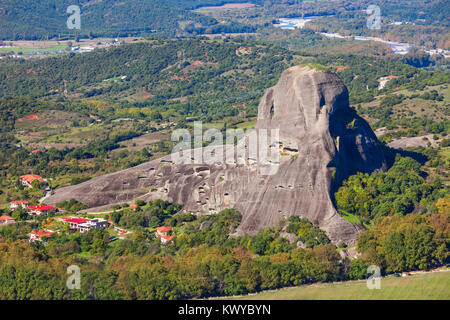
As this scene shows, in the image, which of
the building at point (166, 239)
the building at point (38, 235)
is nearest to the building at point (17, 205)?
the building at point (38, 235)

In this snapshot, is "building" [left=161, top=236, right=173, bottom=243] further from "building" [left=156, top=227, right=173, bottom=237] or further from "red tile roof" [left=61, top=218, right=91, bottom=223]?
"red tile roof" [left=61, top=218, right=91, bottom=223]

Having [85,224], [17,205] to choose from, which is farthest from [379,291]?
[17,205]

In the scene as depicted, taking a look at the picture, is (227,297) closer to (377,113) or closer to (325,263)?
(325,263)

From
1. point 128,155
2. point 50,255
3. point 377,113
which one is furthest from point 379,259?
point 377,113

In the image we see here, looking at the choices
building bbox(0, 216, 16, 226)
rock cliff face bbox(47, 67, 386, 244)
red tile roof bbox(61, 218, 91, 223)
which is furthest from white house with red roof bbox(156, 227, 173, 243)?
building bbox(0, 216, 16, 226)

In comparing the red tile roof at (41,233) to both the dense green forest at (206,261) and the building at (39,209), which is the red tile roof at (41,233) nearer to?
the dense green forest at (206,261)
